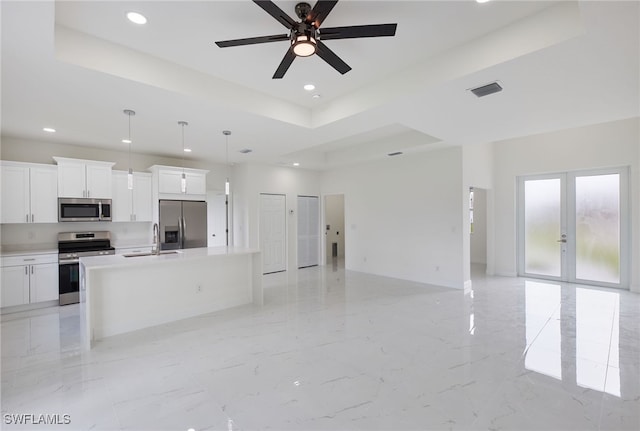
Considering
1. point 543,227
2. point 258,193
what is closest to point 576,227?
point 543,227

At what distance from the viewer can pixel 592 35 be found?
2.30 meters

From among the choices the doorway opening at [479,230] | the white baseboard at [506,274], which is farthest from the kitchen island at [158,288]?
the doorway opening at [479,230]

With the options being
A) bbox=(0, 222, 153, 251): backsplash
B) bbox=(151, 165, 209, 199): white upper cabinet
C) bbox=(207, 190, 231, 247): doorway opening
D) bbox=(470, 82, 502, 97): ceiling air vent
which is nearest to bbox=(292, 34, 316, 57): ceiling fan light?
bbox=(470, 82, 502, 97): ceiling air vent

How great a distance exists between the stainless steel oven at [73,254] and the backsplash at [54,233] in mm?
177

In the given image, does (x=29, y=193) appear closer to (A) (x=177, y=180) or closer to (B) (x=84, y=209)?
(B) (x=84, y=209)

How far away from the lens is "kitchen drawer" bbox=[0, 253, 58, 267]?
4543 mm

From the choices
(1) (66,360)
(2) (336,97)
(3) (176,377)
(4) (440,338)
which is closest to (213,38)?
(2) (336,97)

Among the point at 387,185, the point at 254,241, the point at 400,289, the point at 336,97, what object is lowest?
the point at 400,289

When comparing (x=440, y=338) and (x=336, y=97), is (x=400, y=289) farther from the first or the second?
(x=336, y=97)

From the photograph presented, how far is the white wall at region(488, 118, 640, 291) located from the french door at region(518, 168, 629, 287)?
168 mm

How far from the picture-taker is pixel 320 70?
11.0ft

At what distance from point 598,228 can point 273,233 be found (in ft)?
22.9

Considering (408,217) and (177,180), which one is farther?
(408,217)

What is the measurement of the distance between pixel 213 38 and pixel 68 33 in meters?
1.25
